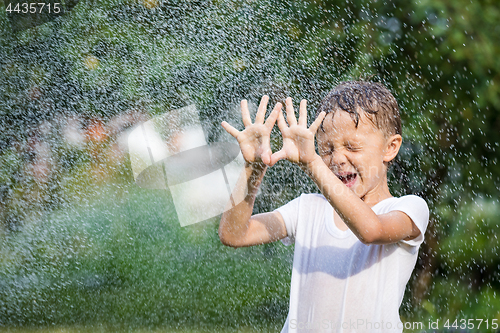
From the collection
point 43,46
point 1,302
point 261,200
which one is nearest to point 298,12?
point 261,200

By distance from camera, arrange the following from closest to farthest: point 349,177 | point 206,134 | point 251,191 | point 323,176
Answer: point 323,176 → point 251,191 → point 349,177 → point 206,134

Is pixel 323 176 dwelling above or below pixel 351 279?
above

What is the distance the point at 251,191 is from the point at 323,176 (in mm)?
271

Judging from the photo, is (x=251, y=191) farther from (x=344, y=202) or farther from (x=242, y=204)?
(x=344, y=202)

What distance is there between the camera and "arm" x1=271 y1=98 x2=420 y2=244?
137cm

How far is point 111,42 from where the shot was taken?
3453mm

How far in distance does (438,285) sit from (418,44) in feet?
5.59

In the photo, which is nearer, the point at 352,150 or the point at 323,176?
the point at 323,176

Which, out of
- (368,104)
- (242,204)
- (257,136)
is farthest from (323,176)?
(368,104)

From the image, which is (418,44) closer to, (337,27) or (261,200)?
(337,27)

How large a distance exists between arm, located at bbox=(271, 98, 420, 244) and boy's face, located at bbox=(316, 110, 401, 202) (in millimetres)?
234

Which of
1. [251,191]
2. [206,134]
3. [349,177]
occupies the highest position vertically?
[251,191]

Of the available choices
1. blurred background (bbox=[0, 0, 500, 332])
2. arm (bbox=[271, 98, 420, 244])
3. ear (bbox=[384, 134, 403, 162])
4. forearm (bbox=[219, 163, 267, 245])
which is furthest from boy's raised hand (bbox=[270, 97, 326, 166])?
blurred background (bbox=[0, 0, 500, 332])

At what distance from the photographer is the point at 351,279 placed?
1.57 m
